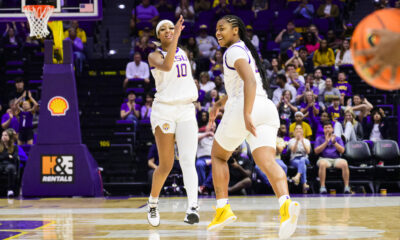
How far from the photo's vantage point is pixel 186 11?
17.4 m

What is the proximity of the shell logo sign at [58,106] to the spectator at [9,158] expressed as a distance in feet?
4.60

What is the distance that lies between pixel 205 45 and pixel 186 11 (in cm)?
162

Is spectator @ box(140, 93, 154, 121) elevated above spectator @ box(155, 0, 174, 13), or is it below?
below

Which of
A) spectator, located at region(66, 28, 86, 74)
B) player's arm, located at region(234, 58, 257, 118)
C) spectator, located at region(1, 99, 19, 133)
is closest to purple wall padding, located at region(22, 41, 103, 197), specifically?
spectator, located at region(1, 99, 19, 133)

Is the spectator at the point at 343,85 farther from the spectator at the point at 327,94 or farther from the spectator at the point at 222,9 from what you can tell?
the spectator at the point at 222,9

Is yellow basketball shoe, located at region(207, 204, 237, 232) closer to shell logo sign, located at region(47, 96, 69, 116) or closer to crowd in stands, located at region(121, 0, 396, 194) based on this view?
crowd in stands, located at region(121, 0, 396, 194)

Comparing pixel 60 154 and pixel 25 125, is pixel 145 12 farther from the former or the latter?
pixel 60 154

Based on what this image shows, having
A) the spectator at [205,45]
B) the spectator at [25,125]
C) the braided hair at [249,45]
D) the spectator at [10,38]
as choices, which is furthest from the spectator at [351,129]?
the spectator at [10,38]

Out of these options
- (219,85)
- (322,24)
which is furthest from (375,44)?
(322,24)

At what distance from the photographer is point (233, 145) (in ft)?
17.0

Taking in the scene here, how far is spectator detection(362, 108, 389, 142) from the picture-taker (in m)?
13.0

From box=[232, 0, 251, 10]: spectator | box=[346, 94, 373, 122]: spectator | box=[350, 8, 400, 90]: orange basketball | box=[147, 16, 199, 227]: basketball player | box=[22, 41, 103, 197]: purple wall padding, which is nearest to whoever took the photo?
box=[350, 8, 400, 90]: orange basketball

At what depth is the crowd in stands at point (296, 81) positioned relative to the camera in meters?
12.0

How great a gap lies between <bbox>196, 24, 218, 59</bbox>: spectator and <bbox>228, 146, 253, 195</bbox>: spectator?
4874 mm
